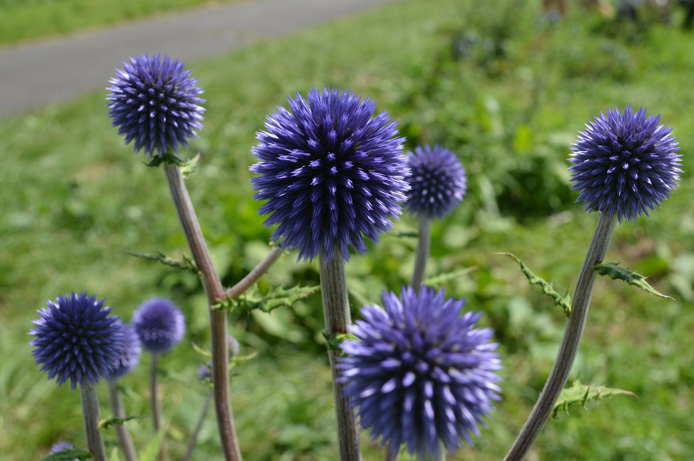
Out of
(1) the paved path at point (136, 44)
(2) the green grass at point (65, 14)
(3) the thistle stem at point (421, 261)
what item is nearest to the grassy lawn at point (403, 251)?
(3) the thistle stem at point (421, 261)

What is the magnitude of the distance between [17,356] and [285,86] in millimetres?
4823

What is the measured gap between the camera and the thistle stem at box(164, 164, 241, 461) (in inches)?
51.6

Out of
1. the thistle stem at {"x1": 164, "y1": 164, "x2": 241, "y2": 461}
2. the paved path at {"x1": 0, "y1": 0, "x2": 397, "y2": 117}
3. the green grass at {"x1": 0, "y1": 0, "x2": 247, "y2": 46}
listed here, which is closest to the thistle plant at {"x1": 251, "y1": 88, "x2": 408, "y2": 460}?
the thistle stem at {"x1": 164, "y1": 164, "x2": 241, "y2": 461}

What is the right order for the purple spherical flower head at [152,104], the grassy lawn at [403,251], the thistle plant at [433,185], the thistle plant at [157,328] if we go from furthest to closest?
the grassy lawn at [403,251], the thistle plant at [157,328], the thistle plant at [433,185], the purple spherical flower head at [152,104]

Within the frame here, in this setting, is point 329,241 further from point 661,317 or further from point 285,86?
point 285,86

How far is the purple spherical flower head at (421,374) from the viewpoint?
0.85 m

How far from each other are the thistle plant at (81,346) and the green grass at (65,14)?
39.4 ft

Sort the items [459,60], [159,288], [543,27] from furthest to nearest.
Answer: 1. [459,60]
2. [543,27]
3. [159,288]

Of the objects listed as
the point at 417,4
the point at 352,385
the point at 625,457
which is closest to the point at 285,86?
the point at 625,457

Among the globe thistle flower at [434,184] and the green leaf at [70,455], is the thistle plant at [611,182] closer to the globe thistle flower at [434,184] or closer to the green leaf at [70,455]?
the globe thistle flower at [434,184]

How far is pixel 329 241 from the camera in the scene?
1.12 meters

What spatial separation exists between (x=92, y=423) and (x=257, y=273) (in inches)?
18.8

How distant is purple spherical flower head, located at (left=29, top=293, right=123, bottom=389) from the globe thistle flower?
97 centimetres

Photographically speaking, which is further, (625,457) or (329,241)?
(625,457)
